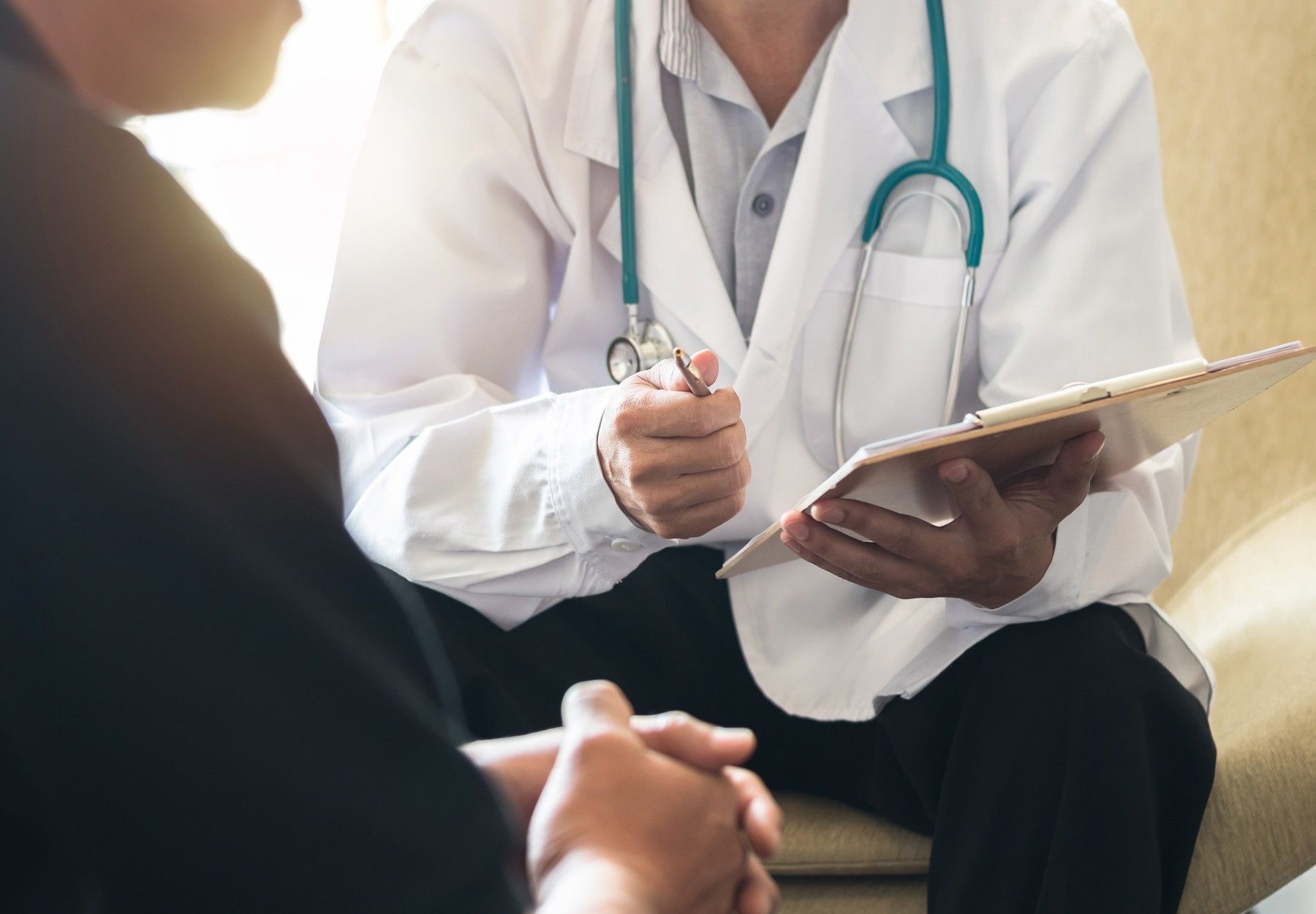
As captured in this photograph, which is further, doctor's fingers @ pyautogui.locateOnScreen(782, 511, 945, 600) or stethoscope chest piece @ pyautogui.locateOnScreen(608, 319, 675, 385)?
stethoscope chest piece @ pyautogui.locateOnScreen(608, 319, 675, 385)

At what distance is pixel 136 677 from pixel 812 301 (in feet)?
2.46

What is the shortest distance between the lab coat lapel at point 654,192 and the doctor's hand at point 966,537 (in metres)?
0.28

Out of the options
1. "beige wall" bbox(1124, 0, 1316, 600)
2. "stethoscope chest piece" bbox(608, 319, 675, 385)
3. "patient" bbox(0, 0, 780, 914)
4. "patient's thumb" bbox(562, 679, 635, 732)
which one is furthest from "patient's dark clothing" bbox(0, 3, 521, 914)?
"beige wall" bbox(1124, 0, 1316, 600)

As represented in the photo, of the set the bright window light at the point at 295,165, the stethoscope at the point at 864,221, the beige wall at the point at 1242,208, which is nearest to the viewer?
the stethoscope at the point at 864,221

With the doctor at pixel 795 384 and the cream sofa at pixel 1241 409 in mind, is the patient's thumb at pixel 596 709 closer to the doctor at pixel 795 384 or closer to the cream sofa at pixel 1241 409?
the doctor at pixel 795 384

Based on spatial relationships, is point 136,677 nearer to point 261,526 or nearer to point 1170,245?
point 261,526

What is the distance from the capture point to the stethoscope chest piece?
1.02 metres

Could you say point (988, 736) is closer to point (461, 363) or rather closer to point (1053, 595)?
point (1053, 595)

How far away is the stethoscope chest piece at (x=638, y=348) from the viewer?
1.02 m

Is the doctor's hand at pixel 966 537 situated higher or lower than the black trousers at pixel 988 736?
higher

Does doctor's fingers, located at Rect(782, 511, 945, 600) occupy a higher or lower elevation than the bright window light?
lower

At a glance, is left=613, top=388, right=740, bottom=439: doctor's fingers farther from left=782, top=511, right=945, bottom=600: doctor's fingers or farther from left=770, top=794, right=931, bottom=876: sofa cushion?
left=770, top=794, right=931, bottom=876: sofa cushion

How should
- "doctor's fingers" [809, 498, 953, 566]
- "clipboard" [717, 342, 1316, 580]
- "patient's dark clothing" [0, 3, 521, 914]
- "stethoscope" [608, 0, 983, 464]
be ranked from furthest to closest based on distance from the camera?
"stethoscope" [608, 0, 983, 464] < "doctor's fingers" [809, 498, 953, 566] < "clipboard" [717, 342, 1316, 580] < "patient's dark clothing" [0, 3, 521, 914]

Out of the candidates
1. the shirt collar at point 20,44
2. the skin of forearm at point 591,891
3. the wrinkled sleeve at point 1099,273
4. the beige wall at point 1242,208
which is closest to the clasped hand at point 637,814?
the skin of forearm at point 591,891
